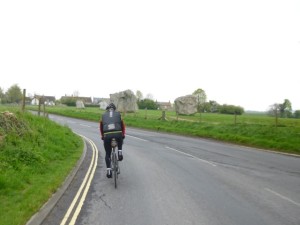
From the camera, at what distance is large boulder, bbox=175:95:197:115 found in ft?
199

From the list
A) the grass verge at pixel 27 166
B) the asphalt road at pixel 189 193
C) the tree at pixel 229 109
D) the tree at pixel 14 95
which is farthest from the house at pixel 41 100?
the tree at pixel 229 109

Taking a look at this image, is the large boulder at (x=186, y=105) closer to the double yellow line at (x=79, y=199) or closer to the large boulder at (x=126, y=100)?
the large boulder at (x=126, y=100)

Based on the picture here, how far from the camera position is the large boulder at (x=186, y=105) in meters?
60.7

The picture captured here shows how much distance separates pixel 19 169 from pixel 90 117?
4330 centimetres

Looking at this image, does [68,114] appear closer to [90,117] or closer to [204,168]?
[90,117]

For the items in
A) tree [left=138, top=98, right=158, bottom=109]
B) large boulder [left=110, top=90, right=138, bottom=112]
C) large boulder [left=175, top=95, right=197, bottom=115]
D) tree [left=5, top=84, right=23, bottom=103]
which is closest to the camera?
large boulder [left=175, top=95, right=197, bottom=115]

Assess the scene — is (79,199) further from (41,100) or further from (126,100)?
(126,100)

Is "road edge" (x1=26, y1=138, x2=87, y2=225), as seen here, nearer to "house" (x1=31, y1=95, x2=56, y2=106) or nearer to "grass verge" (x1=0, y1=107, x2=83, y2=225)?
"grass verge" (x1=0, y1=107, x2=83, y2=225)

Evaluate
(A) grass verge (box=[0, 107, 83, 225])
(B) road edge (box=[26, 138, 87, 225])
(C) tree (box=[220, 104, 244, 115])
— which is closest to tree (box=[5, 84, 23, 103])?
(C) tree (box=[220, 104, 244, 115])

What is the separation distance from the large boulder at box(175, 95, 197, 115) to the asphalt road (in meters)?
44.0

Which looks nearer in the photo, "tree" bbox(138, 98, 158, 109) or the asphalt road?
the asphalt road

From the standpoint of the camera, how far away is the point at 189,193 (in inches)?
385

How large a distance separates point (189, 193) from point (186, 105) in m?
51.7

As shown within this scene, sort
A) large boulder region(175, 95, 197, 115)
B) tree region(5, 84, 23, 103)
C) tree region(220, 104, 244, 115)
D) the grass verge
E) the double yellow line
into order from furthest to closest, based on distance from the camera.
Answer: tree region(5, 84, 23, 103)
tree region(220, 104, 244, 115)
large boulder region(175, 95, 197, 115)
the grass verge
the double yellow line
